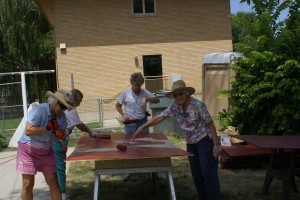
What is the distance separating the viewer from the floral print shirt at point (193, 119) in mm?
4914

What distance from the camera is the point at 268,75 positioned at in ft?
26.3

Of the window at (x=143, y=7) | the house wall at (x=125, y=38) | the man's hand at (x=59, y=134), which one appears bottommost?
the man's hand at (x=59, y=134)

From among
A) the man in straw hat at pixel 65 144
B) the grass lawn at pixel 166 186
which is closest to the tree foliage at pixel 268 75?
the grass lawn at pixel 166 186

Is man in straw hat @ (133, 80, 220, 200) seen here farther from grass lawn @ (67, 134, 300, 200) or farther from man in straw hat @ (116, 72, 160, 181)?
man in straw hat @ (116, 72, 160, 181)

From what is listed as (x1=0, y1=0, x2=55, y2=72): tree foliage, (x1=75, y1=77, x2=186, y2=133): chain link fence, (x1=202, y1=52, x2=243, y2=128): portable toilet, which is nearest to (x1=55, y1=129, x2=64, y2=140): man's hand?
(x1=202, y1=52, x2=243, y2=128): portable toilet

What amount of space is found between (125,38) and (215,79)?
1155 centimetres

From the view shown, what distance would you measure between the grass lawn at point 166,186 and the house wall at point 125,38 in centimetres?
1351

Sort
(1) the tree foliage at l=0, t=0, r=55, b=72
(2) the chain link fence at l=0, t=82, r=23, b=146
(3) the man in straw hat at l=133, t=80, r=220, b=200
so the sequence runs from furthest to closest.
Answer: (1) the tree foliage at l=0, t=0, r=55, b=72
(2) the chain link fence at l=0, t=82, r=23, b=146
(3) the man in straw hat at l=133, t=80, r=220, b=200

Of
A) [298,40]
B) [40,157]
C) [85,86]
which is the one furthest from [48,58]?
[40,157]

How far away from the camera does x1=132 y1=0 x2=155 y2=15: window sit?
71.7ft

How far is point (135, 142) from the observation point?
5656 millimetres

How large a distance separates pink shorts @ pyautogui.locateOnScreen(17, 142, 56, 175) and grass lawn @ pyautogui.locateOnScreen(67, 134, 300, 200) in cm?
167

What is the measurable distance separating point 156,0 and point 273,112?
14.8 metres

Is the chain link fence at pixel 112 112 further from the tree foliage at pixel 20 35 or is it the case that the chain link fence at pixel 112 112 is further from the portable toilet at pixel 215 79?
the tree foliage at pixel 20 35
